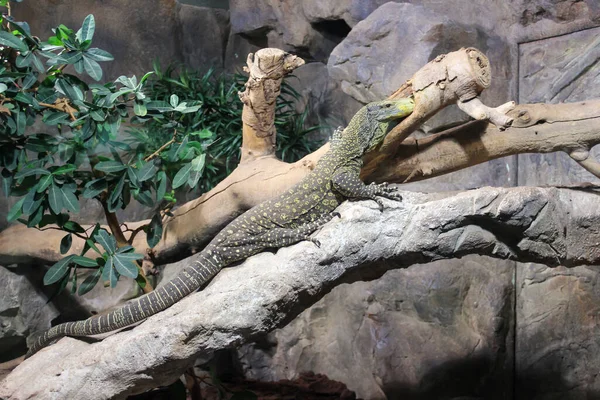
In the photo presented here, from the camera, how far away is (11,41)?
150 inches

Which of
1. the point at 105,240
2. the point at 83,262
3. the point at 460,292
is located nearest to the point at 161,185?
the point at 105,240

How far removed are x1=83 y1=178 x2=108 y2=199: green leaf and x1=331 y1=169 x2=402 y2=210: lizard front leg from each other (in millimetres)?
1854

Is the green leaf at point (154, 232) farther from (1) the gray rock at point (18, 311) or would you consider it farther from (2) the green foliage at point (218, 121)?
(1) the gray rock at point (18, 311)

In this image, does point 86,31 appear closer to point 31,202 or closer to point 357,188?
point 31,202

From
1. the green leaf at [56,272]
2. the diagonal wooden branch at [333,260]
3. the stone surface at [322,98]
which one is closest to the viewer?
the diagonal wooden branch at [333,260]

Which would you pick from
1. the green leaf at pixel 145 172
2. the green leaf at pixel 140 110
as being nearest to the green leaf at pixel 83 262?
the green leaf at pixel 145 172

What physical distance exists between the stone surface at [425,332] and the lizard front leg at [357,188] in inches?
90.0

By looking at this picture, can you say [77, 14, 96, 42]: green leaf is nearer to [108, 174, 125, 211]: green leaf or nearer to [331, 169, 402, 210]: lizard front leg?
[108, 174, 125, 211]: green leaf

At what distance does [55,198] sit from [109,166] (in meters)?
0.46

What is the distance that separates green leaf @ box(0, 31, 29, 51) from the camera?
3791 millimetres

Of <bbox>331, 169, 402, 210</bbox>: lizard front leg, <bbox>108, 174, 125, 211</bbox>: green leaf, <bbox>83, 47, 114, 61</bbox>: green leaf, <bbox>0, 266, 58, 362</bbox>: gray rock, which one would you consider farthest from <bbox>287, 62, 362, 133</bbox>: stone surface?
<bbox>0, 266, 58, 362</bbox>: gray rock

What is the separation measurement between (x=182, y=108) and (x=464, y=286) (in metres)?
3.51

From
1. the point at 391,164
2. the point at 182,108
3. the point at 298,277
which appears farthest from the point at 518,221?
the point at 182,108

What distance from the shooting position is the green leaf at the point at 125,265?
415cm
